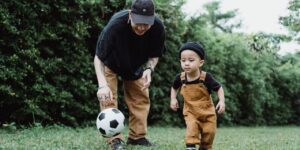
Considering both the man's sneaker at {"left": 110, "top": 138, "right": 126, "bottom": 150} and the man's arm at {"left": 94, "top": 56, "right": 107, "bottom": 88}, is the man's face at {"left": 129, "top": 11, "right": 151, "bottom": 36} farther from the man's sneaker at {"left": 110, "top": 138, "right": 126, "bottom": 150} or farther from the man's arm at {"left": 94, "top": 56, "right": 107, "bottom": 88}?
the man's sneaker at {"left": 110, "top": 138, "right": 126, "bottom": 150}

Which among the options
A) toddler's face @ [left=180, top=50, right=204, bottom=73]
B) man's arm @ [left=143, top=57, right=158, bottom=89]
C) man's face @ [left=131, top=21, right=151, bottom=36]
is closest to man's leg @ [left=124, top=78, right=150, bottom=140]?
man's arm @ [left=143, top=57, right=158, bottom=89]

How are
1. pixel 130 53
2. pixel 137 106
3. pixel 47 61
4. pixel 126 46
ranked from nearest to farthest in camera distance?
1. pixel 126 46
2. pixel 130 53
3. pixel 137 106
4. pixel 47 61

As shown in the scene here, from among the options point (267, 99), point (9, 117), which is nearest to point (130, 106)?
point (9, 117)

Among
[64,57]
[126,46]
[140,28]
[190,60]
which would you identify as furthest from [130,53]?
[64,57]

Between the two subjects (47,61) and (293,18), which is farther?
(293,18)

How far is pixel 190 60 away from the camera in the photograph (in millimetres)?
4871

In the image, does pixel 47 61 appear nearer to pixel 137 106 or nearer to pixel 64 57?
pixel 64 57

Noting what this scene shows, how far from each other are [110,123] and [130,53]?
96 centimetres

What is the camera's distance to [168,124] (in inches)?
511

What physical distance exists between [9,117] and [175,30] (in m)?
5.40

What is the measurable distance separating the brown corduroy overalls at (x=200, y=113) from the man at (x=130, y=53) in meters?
0.59

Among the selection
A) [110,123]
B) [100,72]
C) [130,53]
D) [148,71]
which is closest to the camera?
[110,123]

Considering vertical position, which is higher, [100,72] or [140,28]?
[140,28]

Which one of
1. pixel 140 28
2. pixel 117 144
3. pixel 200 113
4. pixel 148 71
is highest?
pixel 140 28
